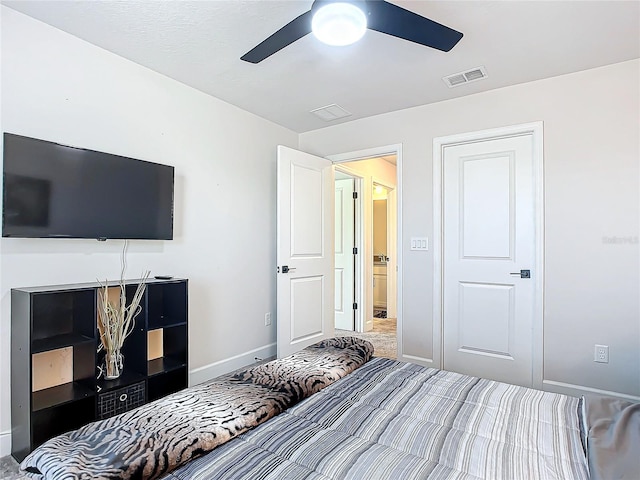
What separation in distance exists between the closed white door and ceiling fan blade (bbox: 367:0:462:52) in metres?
1.56

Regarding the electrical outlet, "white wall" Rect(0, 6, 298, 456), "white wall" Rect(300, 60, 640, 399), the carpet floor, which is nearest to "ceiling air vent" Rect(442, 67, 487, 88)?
Result: "white wall" Rect(300, 60, 640, 399)

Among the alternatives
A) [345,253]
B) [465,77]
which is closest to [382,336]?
[345,253]

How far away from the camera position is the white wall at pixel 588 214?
2.60m

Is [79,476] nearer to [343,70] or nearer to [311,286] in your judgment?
A: [343,70]

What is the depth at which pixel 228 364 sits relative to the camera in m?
3.37

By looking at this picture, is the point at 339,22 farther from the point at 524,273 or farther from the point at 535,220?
the point at 524,273

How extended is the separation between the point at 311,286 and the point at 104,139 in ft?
7.42

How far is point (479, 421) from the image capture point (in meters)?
1.29

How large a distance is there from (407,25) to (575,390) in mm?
2769

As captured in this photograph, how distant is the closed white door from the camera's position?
301cm

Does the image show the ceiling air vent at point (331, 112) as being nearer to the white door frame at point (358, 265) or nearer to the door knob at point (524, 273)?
the white door frame at point (358, 265)

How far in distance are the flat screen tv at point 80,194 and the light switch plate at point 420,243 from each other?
2107 millimetres

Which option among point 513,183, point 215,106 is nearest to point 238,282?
point 215,106

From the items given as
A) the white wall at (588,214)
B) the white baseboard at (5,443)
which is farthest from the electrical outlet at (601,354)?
the white baseboard at (5,443)
